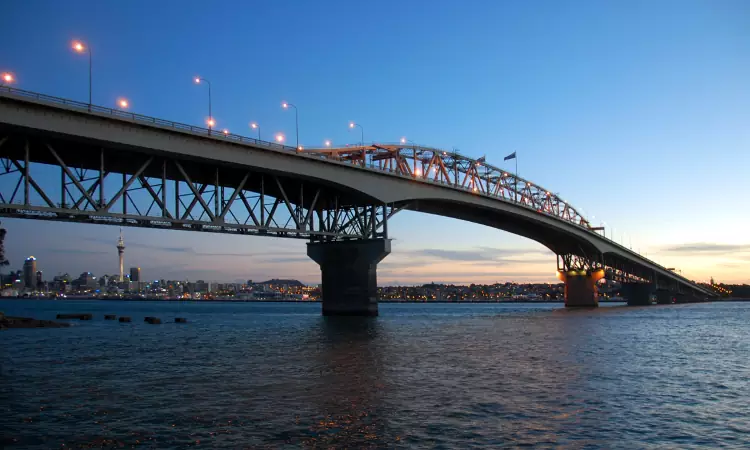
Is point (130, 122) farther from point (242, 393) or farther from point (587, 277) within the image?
point (587, 277)

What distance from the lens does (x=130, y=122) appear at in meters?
45.6

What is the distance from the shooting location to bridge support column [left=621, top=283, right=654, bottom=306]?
175m

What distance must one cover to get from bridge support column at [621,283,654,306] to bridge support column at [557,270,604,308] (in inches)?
1475

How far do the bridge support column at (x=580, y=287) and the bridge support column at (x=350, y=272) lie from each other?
7856 centimetres

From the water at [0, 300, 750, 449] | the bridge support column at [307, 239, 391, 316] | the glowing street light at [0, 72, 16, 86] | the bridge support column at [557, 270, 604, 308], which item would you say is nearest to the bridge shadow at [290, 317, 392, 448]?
A: the water at [0, 300, 750, 449]

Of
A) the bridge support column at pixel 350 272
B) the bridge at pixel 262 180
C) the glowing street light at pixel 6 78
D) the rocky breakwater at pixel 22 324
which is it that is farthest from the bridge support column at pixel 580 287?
the glowing street light at pixel 6 78

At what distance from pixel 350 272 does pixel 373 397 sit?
5120 centimetres

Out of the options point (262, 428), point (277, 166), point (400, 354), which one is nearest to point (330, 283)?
point (277, 166)

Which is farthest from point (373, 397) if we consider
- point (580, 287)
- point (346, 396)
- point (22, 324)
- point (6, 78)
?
point (580, 287)

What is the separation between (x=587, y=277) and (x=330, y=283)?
82.9m

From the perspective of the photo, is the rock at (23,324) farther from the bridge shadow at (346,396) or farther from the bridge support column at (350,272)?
the bridge shadow at (346,396)

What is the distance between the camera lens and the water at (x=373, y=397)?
1609 centimetres

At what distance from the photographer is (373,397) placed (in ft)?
71.2

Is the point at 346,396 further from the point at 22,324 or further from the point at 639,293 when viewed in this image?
the point at 639,293
